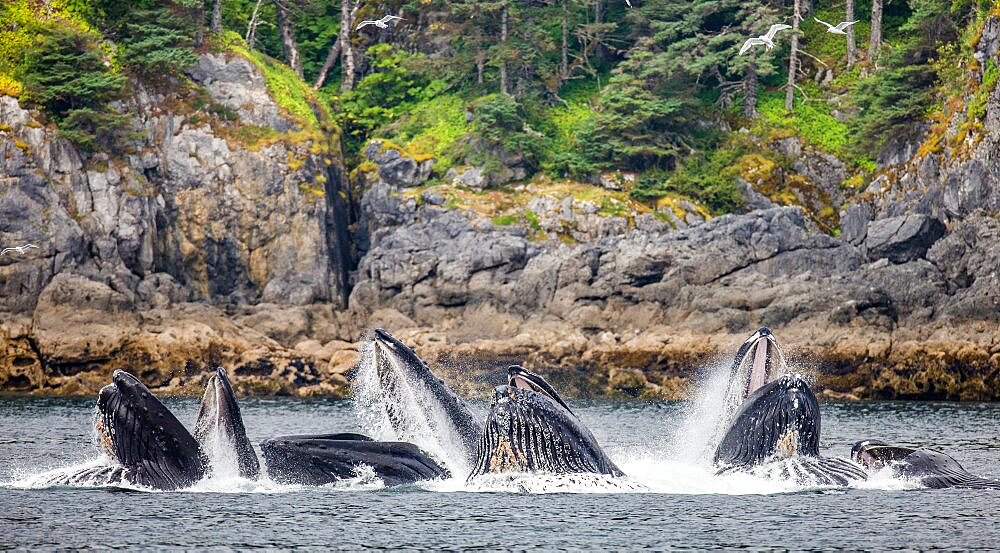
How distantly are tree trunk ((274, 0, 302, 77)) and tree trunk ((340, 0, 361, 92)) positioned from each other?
91.1 inches

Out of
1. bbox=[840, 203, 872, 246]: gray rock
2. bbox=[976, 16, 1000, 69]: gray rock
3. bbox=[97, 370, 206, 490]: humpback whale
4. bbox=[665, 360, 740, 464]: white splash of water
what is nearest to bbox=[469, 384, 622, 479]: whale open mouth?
bbox=[665, 360, 740, 464]: white splash of water

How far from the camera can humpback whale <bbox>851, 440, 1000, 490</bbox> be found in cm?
2212

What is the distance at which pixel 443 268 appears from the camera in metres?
Answer: 56.3

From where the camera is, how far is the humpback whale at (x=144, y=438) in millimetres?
19422

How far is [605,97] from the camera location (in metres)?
63.3

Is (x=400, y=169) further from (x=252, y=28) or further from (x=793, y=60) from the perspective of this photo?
(x=793, y=60)

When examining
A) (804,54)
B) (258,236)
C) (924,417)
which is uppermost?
(804,54)

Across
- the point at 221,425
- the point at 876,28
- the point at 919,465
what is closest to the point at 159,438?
the point at 221,425

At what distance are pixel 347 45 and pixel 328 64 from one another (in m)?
1.99

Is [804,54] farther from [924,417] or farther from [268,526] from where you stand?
[268,526]

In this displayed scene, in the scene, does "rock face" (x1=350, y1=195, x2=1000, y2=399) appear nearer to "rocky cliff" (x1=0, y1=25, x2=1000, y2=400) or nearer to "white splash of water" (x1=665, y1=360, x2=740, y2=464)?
"rocky cliff" (x1=0, y1=25, x2=1000, y2=400)

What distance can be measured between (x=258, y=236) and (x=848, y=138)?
1067 inches

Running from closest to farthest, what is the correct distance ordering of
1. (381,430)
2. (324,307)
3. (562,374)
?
(381,430) → (562,374) → (324,307)

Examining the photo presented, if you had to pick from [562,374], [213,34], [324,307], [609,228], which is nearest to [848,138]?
[609,228]
